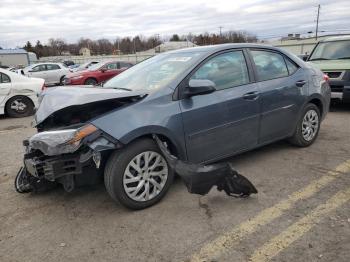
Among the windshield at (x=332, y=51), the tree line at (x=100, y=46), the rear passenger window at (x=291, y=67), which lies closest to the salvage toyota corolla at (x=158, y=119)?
the rear passenger window at (x=291, y=67)

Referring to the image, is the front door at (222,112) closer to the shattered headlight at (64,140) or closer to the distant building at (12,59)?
the shattered headlight at (64,140)

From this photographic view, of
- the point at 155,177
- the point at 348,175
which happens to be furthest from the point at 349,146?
the point at 155,177

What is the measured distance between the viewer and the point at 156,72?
4426mm

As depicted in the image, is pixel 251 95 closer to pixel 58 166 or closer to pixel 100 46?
pixel 58 166

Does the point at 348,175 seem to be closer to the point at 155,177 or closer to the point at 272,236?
the point at 272,236

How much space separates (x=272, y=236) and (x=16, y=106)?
9049 millimetres

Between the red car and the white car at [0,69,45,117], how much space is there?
6309 millimetres

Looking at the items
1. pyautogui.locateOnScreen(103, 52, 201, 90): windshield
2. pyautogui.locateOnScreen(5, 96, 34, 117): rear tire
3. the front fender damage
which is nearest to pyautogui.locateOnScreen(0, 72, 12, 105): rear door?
pyautogui.locateOnScreen(5, 96, 34, 117): rear tire

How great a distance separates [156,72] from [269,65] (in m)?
1.59

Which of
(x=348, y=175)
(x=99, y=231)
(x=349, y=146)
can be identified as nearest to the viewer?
(x=99, y=231)

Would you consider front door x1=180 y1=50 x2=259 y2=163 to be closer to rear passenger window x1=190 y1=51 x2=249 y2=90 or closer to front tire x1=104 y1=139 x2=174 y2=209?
rear passenger window x1=190 y1=51 x2=249 y2=90

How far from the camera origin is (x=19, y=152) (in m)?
6.07

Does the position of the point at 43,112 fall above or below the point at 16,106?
above

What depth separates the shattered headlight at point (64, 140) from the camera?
337 centimetres
